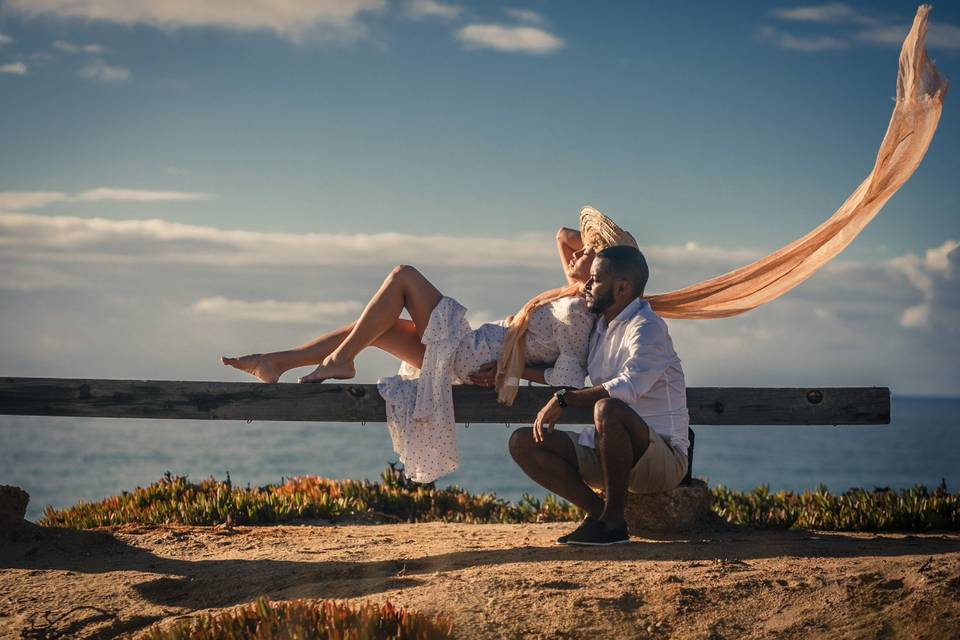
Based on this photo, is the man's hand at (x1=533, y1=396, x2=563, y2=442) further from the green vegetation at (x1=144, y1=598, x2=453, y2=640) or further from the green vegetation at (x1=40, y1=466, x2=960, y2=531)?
the green vegetation at (x1=40, y1=466, x2=960, y2=531)

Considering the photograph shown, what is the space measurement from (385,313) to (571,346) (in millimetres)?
1426

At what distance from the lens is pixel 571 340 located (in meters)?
6.85

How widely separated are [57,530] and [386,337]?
2978 millimetres

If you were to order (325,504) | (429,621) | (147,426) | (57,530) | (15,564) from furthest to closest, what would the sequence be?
1. (147,426)
2. (325,504)
3. (57,530)
4. (15,564)
5. (429,621)

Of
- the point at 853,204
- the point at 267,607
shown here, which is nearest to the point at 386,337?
the point at 267,607

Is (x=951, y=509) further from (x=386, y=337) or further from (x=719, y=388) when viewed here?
(x=386, y=337)

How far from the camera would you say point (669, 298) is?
745 cm

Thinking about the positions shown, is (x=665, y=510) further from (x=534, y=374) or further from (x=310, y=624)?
(x=310, y=624)

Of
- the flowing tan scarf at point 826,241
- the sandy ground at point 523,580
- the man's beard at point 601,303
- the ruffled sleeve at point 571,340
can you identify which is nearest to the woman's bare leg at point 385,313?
the flowing tan scarf at point 826,241

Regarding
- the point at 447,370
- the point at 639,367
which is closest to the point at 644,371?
the point at 639,367

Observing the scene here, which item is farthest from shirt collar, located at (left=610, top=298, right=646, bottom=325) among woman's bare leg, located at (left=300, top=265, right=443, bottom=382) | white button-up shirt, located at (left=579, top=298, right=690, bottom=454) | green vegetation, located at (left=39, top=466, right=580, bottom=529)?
green vegetation, located at (left=39, top=466, right=580, bottom=529)

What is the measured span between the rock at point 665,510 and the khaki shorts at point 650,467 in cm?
54

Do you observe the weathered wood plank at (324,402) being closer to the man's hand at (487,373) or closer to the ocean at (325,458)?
the man's hand at (487,373)

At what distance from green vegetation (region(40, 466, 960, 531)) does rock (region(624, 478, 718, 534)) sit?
3.99 feet
